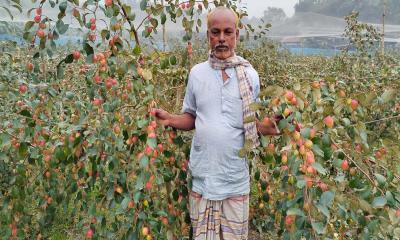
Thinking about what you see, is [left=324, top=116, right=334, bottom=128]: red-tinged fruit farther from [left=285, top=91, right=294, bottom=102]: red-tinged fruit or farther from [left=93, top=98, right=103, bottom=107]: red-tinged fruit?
[left=93, top=98, right=103, bottom=107]: red-tinged fruit

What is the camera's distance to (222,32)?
154 cm

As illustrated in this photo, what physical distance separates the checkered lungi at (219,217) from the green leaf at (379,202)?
0.60m

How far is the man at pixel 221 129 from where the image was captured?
1562mm

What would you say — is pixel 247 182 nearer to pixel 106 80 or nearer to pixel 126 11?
pixel 106 80

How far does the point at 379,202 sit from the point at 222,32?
0.75 meters

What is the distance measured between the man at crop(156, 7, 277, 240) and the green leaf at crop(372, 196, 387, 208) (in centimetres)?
47

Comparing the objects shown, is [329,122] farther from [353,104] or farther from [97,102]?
[97,102]

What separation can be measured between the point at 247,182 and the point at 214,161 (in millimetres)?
166

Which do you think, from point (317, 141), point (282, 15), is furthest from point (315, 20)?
point (317, 141)

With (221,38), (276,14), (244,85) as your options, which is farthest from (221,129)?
(276,14)

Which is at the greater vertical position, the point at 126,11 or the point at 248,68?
the point at 126,11

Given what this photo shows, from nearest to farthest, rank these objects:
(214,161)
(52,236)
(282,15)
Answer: (214,161)
(52,236)
(282,15)

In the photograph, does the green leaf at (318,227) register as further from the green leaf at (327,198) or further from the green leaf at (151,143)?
the green leaf at (151,143)

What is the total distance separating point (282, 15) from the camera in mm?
14031
